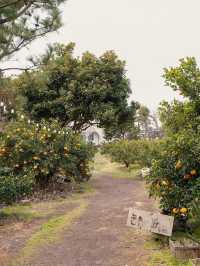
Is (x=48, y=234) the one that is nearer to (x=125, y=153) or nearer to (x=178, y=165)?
(x=178, y=165)

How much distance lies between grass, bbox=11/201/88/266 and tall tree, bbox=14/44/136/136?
10565 mm

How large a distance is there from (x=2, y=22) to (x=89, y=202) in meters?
5.13

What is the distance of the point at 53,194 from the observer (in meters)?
11.4

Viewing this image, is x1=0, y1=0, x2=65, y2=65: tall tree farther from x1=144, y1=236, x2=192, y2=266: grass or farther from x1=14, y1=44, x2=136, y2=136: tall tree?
x1=14, y1=44, x2=136, y2=136: tall tree

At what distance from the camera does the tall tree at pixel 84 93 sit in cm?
1883

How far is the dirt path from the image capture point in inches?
207

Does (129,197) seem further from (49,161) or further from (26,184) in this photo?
(26,184)

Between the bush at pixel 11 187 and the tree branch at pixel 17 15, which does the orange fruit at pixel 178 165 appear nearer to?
the bush at pixel 11 187

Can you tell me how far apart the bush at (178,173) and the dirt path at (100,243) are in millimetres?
900

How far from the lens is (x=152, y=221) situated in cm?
577

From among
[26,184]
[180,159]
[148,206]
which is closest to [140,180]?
[148,206]

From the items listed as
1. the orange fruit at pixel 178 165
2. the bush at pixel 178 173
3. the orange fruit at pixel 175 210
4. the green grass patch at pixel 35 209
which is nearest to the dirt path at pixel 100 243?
the orange fruit at pixel 175 210

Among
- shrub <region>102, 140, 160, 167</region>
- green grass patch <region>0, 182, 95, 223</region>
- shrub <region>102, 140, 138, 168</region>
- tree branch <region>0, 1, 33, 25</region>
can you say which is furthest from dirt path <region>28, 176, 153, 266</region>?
shrub <region>102, 140, 138, 168</region>

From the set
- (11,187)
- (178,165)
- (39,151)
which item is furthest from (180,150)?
(39,151)
